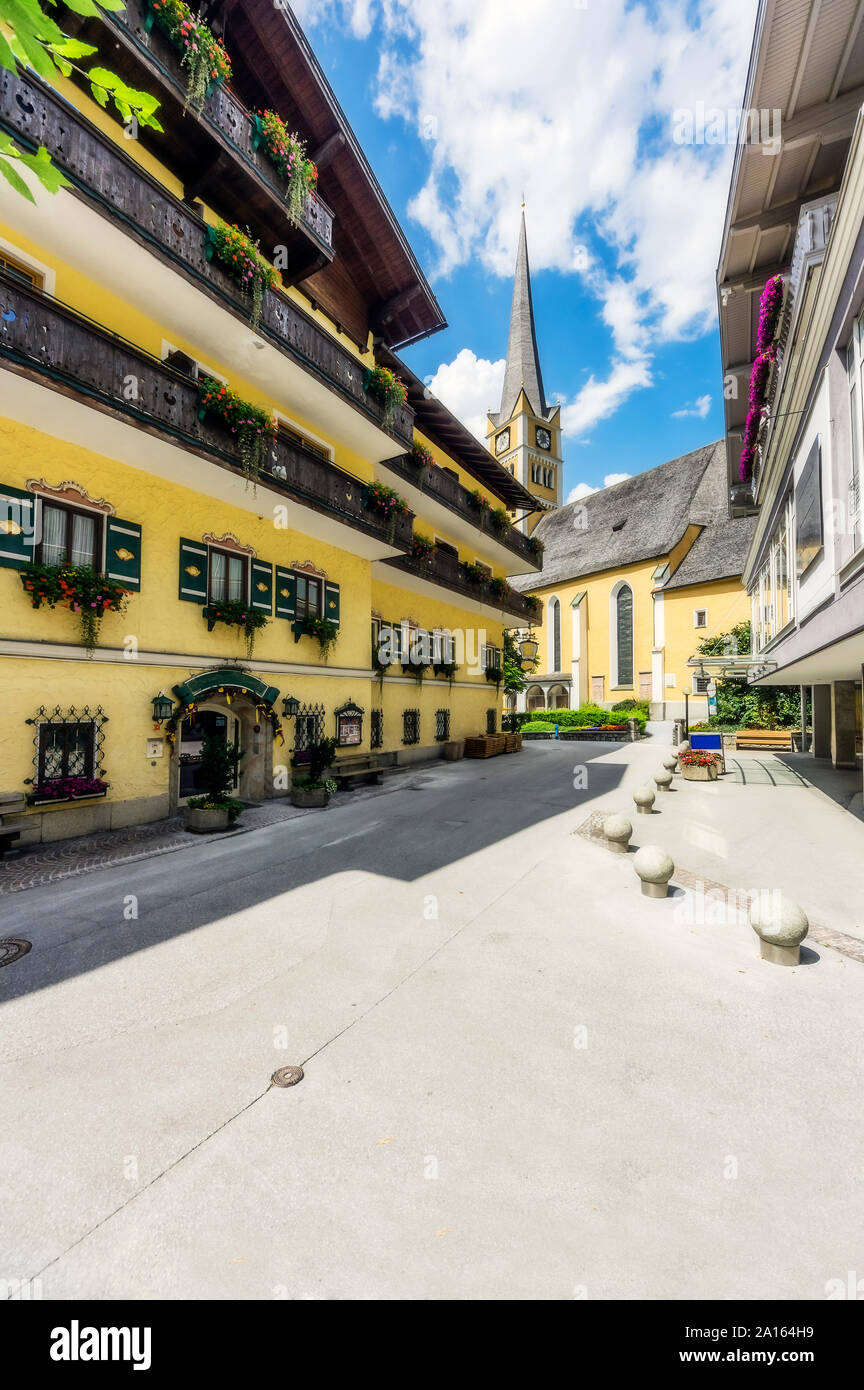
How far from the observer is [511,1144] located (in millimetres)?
2977

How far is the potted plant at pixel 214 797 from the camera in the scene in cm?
964

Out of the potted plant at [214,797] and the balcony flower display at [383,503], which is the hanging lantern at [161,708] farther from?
the balcony flower display at [383,503]

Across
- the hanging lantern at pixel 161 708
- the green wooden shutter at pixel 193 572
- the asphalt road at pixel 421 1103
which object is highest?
the green wooden shutter at pixel 193 572

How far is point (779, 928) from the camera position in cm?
500

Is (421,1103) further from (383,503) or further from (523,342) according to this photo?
(523,342)

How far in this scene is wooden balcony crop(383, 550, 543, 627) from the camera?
55.9ft

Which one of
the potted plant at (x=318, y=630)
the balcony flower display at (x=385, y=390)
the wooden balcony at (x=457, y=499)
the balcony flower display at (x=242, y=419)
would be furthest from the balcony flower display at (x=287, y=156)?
the potted plant at (x=318, y=630)

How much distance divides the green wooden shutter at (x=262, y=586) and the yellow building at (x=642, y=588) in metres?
28.9

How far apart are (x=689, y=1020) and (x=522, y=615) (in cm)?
2260

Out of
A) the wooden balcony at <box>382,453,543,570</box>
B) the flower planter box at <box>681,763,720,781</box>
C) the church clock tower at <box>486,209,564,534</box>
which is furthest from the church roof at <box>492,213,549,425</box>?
the flower planter box at <box>681,763,720,781</box>

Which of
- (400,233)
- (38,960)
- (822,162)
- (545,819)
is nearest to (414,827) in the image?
(545,819)

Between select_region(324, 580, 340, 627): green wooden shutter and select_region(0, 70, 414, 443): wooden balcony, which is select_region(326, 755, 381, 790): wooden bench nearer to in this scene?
select_region(324, 580, 340, 627): green wooden shutter

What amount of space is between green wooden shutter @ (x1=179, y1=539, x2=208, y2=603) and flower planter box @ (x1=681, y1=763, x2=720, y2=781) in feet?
44.5

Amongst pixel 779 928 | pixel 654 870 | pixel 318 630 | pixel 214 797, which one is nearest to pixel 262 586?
pixel 318 630
